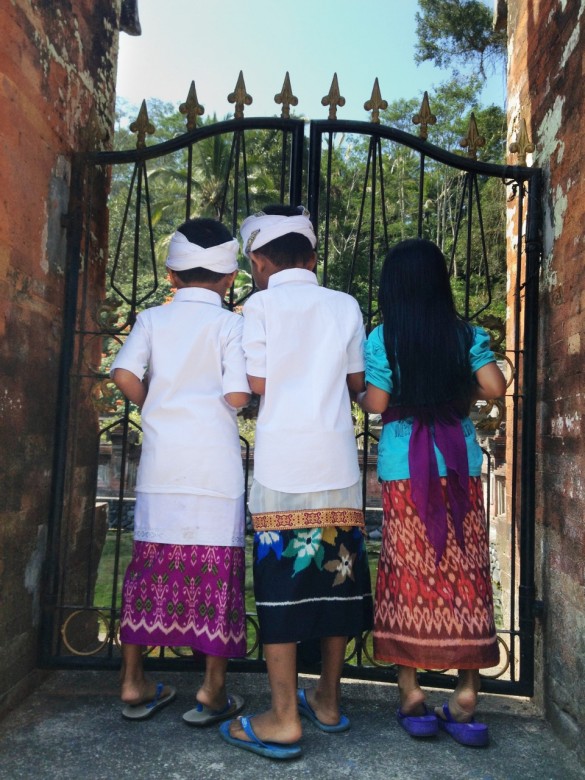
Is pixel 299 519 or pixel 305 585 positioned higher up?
pixel 299 519

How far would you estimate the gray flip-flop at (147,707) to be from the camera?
8.24 ft

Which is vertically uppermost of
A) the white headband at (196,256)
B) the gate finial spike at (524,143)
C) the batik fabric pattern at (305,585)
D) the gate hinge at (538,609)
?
the gate finial spike at (524,143)

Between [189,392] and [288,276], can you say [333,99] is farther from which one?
[189,392]

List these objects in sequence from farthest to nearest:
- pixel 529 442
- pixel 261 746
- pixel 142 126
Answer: pixel 142 126 → pixel 529 442 → pixel 261 746

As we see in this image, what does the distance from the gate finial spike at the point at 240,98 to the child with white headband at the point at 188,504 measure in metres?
1.04

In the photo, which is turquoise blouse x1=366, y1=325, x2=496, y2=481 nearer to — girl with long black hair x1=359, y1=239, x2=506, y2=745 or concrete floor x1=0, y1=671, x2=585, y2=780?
girl with long black hair x1=359, y1=239, x2=506, y2=745

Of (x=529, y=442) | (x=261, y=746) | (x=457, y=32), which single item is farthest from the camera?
(x=457, y=32)

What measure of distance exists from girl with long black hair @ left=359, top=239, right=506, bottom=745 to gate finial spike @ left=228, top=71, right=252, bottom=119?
1.09 m

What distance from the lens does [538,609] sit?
9.23 ft

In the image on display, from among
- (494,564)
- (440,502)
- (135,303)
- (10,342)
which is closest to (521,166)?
(440,502)

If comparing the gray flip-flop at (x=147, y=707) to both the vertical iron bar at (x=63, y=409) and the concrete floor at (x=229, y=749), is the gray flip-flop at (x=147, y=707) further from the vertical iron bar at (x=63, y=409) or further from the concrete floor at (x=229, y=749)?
the vertical iron bar at (x=63, y=409)

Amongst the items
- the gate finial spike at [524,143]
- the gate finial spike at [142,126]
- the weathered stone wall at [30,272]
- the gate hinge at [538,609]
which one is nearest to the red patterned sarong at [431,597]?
the gate hinge at [538,609]

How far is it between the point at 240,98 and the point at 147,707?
2.54 m

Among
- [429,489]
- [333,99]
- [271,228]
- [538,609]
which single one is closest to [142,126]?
[333,99]
